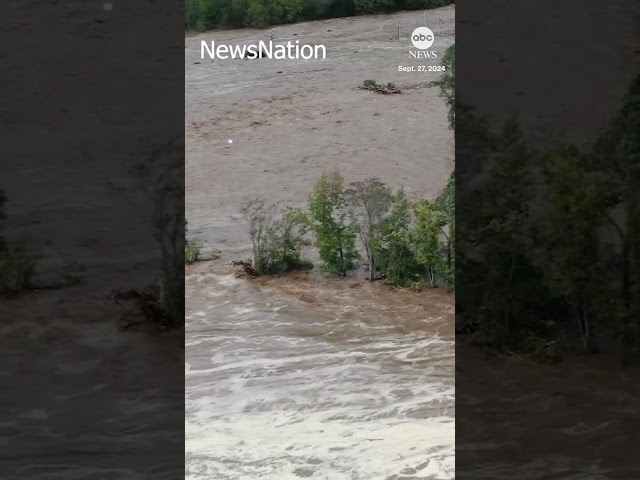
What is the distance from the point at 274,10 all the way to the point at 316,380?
1140 mm

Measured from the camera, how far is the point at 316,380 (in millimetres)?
2537

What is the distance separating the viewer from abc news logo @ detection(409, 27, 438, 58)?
2535mm

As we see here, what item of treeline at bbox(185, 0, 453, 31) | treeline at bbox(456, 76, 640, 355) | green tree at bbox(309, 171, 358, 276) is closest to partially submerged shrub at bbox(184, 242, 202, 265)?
green tree at bbox(309, 171, 358, 276)

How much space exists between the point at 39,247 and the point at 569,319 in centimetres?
162

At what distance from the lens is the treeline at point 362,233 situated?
2.54m

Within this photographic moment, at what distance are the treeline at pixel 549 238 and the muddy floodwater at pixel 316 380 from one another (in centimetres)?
17

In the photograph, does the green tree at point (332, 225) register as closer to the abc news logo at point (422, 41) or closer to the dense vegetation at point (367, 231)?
the dense vegetation at point (367, 231)

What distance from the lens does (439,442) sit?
2512mm

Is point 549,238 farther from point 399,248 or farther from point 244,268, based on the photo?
point 244,268

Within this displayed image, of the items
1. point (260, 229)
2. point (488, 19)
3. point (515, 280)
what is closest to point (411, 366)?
point (515, 280)

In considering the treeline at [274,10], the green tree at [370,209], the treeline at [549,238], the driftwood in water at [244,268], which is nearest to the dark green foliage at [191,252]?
the driftwood in water at [244,268]

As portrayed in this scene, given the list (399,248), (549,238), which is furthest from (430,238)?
(549,238)

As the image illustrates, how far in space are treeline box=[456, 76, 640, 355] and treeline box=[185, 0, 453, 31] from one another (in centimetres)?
42

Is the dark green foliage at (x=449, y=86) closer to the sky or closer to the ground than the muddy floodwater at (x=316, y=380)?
closer to the sky
